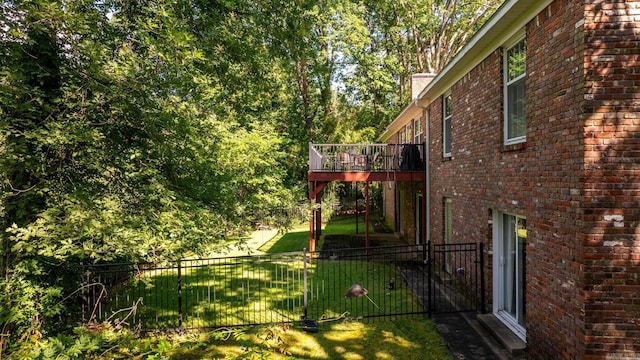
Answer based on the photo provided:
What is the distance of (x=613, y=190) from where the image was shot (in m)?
4.26

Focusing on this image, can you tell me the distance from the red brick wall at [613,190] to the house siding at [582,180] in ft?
0.04

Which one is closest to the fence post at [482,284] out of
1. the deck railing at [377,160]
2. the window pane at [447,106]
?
the window pane at [447,106]

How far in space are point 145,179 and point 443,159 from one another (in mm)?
8015

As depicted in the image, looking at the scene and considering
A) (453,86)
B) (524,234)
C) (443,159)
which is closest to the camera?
(524,234)

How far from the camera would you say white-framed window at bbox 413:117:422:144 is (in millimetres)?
14959

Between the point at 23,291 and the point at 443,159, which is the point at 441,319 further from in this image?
the point at 23,291

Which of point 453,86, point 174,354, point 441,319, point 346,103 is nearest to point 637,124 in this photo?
point 441,319

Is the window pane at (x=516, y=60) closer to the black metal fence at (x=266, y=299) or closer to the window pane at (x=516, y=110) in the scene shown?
the window pane at (x=516, y=110)

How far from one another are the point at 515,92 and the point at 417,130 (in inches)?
356

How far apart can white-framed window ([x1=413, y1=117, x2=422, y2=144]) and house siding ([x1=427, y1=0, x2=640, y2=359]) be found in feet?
30.0

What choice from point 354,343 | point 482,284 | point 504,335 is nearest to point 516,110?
point 482,284

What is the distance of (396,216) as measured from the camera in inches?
786

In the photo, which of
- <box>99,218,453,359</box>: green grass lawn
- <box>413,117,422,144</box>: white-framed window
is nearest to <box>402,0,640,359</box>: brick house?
<box>99,218,453,359</box>: green grass lawn

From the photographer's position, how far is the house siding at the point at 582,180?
167 inches
